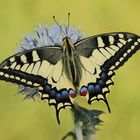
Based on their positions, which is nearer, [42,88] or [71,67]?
[42,88]

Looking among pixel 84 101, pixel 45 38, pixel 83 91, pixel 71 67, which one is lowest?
pixel 83 91

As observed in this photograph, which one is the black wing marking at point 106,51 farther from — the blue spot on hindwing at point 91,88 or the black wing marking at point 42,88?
the black wing marking at point 42,88

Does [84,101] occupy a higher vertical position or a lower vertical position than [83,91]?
higher

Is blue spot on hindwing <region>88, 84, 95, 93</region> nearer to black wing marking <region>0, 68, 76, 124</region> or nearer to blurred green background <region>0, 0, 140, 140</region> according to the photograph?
black wing marking <region>0, 68, 76, 124</region>

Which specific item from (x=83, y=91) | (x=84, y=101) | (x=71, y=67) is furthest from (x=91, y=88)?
(x=84, y=101)

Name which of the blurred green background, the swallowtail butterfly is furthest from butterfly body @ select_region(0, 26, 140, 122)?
the blurred green background

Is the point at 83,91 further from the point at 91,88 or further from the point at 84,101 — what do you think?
the point at 84,101
